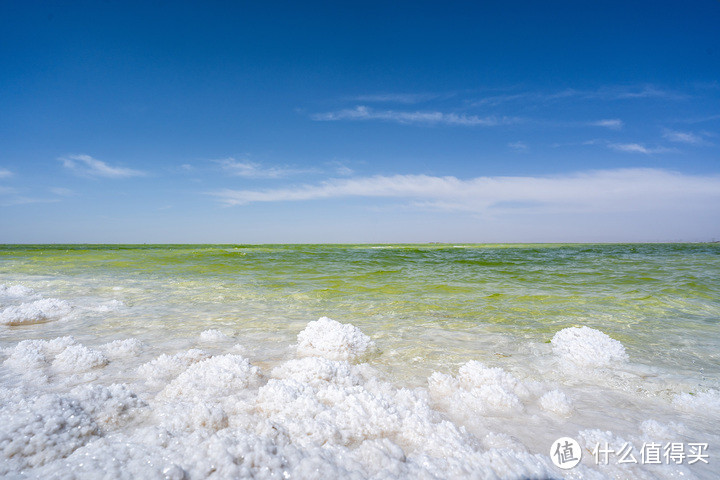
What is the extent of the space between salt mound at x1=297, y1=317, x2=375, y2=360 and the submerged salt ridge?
50 cm

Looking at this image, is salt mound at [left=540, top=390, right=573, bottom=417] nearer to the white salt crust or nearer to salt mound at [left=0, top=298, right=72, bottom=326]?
the white salt crust

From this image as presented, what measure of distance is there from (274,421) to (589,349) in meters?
3.74

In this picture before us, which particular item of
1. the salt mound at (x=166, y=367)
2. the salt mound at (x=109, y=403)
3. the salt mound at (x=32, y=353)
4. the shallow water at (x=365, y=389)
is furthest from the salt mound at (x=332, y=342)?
the salt mound at (x=32, y=353)

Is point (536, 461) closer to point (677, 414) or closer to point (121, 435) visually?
point (677, 414)

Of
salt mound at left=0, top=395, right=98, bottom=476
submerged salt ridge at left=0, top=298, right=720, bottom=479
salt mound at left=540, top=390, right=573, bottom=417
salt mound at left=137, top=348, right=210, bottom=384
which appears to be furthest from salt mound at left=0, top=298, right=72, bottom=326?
salt mound at left=540, top=390, right=573, bottom=417

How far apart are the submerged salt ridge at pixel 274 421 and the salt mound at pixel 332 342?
1.64 feet

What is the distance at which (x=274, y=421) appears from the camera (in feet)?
8.01

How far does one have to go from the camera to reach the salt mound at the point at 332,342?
4250mm

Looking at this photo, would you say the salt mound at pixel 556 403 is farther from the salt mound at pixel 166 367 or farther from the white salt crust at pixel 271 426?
the salt mound at pixel 166 367

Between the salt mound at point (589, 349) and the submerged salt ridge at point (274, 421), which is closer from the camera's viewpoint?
the submerged salt ridge at point (274, 421)

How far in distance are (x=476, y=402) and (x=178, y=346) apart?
3634 millimetres

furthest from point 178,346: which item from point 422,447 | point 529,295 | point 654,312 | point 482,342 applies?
point 654,312

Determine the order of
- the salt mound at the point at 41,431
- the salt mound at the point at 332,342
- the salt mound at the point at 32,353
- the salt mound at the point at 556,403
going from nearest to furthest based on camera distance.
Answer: the salt mound at the point at 41,431
the salt mound at the point at 556,403
the salt mound at the point at 32,353
the salt mound at the point at 332,342

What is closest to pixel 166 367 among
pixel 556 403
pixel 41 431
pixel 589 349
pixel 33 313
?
pixel 41 431
